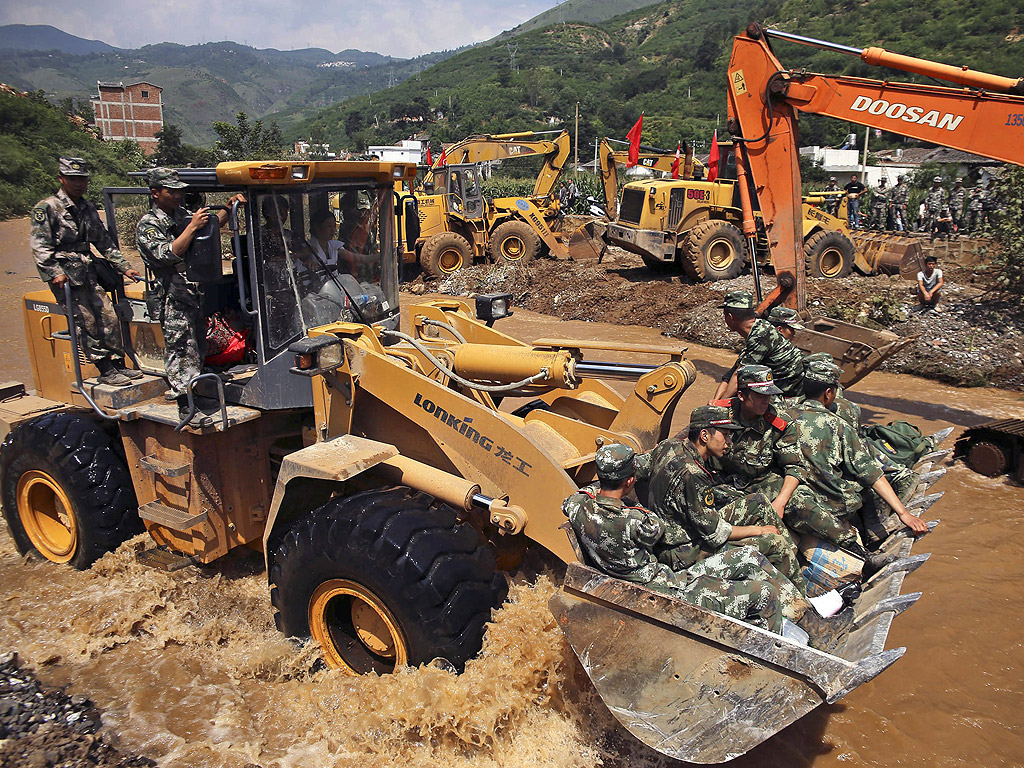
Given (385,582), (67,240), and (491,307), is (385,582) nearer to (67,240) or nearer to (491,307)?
(491,307)

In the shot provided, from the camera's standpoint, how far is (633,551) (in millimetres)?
3422

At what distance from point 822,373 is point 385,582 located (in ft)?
10.9

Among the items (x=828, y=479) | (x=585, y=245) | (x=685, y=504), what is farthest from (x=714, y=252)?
(x=685, y=504)

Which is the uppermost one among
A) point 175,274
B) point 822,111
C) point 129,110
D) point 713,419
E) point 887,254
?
point 129,110

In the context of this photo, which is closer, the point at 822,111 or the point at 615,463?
the point at 615,463

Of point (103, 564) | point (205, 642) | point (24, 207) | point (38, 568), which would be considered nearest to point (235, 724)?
point (205, 642)

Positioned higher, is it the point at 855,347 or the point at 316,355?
the point at 316,355

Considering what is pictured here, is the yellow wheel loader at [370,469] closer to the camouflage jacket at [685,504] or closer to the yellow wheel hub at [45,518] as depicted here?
the yellow wheel hub at [45,518]

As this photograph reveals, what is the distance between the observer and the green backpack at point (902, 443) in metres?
5.12

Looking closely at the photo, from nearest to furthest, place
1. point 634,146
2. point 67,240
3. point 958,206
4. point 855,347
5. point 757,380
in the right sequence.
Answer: point 757,380, point 67,240, point 855,347, point 634,146, point 958,206

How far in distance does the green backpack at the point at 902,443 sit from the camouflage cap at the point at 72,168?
5.87 meters

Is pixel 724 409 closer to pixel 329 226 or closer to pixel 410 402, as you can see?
pixel 410 402

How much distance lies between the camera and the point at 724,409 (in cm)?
436

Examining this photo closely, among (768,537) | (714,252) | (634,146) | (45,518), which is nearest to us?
(768,537)
